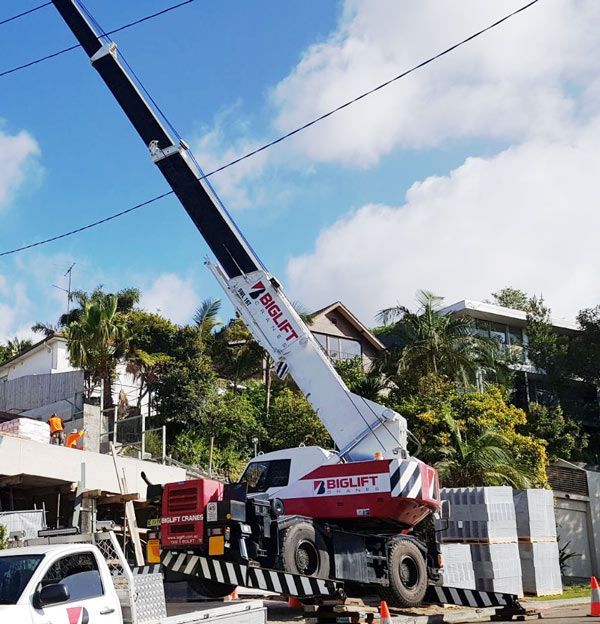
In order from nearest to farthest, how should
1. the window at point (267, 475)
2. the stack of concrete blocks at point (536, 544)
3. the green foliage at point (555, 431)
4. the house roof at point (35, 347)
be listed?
the window at point (267, 475) < the stack of concrete blocks at point (536, 544) < the green foliage at point (555, 431) < the house roof at point (35, 347)

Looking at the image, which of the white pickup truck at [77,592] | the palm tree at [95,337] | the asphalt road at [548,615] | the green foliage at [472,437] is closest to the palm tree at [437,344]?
the green foliage at [472,437]

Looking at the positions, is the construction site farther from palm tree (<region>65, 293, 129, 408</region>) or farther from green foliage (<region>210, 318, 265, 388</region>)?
green foliage (<region>210, 318, 265, 388</region>)

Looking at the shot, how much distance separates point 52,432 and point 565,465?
18.6m

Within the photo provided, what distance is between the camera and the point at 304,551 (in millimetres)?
12023

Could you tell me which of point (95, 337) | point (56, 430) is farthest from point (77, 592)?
point (95, 337)

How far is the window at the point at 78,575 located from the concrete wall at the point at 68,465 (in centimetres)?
1076

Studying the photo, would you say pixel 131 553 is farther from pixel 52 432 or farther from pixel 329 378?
pixel 329 378

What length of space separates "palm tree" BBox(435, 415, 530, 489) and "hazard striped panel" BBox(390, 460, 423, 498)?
8.74 meters

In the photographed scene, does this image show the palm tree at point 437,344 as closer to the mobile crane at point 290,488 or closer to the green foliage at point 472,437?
the green foliage at point 472,437

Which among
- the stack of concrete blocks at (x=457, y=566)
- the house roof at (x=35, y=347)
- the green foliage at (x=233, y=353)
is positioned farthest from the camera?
the house roof at (x=35, y=347)

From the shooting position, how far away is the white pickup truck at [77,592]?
627cm

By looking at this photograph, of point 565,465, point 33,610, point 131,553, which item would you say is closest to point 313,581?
point 33,610

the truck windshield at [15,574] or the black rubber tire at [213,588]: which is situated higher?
the truck windshield at [15,574]

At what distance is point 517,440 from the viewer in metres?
24.9
